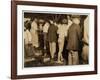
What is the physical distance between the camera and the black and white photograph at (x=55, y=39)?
1785 millimetres

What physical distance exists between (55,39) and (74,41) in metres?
0.18

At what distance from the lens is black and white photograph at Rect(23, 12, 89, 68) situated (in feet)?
5.86

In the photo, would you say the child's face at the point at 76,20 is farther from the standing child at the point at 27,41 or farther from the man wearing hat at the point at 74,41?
the standing child at the point at 27,41

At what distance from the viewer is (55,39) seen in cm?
185

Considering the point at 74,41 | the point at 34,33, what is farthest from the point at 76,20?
the point at 34,33

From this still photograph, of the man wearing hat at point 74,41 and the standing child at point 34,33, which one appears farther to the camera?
the man wearing hat at point 74,41

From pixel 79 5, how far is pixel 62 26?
234 millimetres

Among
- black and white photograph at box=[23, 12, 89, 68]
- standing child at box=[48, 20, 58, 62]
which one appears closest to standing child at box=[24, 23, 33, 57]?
black and white photograph at box=[23, 12, 89, 68]

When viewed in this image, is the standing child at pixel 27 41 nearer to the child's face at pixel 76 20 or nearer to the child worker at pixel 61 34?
the child worker at pixel 61 34

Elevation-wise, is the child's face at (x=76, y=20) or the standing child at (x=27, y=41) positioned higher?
the child's face at (x=76, y=20)

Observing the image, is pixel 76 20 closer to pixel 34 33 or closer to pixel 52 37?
pixel 52 37

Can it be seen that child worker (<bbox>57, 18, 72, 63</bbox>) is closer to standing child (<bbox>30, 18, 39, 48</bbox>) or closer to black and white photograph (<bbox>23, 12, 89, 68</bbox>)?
black and white photograph (<bbox>23, 12, 89, 68</bbox>)

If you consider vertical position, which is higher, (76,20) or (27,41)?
(76,20)

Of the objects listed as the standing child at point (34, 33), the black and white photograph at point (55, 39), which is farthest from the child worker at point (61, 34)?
the standing child at point (34, 33)
